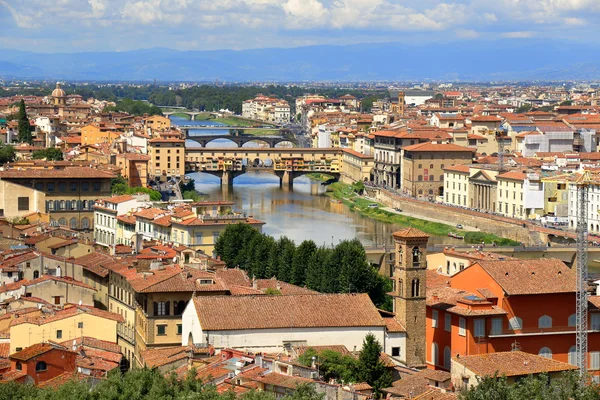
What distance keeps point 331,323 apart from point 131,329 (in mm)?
4000

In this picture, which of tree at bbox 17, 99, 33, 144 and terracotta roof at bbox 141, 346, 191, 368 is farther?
tree at bbox 17, 99, 33, 144

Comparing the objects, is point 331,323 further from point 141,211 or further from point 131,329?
point 141,211

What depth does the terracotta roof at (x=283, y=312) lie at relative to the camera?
19906mm

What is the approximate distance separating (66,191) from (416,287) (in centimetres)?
1874

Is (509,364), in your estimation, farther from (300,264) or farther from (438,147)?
(438,147)

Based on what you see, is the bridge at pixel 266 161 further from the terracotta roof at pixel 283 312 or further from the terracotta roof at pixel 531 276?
the terracotta roof at pixel 283 312

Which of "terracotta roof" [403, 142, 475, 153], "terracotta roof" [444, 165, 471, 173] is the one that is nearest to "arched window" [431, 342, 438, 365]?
"terracotta roof" [444, 165, 471, 173]

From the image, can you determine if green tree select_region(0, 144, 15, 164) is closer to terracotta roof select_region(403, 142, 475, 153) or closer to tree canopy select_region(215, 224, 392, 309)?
terracotta roof select_region(403, 142, 475, 153)

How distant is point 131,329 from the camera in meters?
22.9

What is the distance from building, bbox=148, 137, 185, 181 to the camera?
65625 mm

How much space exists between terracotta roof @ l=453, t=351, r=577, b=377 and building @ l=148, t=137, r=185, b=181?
155ft

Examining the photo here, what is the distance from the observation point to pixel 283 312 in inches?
799

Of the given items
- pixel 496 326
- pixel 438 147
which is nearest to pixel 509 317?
pixel 496 326

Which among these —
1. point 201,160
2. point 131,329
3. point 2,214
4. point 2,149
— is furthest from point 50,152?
point 131,329
